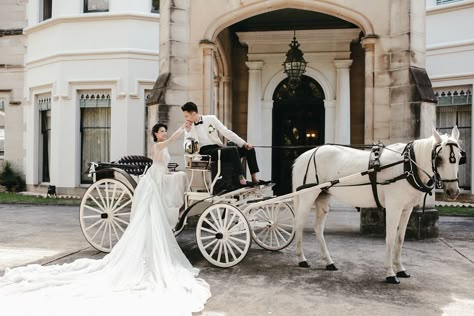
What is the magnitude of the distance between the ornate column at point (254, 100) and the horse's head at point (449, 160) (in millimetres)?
8481

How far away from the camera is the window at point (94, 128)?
616 inches

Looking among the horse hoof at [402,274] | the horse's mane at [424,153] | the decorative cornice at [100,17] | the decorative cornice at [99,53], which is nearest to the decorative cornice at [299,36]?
the decorative cornice at [99,53]

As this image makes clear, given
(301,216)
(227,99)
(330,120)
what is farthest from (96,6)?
(301,216)

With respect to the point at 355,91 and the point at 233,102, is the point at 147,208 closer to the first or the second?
the point at 233,102

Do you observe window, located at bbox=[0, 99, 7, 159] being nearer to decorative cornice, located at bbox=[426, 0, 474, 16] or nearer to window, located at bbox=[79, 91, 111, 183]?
window, located at bbox=[79, 91, 111, 183]

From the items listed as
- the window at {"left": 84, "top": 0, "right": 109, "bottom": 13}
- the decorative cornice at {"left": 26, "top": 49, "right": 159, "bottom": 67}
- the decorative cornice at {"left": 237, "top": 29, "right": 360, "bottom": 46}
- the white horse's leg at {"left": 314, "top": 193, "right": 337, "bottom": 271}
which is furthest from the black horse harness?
the window at {"left": 84, "top": 0, "right": 109, "bottom": 13}

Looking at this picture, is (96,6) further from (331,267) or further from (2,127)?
(331,267)

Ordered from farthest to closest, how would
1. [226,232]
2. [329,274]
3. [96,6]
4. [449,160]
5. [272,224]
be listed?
[96,6] < [272,224] < [226,232] < [329,274] < [449,160]

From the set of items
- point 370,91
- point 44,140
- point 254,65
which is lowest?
point 44,140

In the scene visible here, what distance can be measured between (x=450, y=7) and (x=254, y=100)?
6748mm

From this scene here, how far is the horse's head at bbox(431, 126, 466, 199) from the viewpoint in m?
4.98

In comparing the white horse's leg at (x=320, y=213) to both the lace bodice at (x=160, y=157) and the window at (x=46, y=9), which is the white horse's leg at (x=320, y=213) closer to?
the lace bodice at (x=160, y=157)

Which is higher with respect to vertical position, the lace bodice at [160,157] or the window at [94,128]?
the window at [94,128]

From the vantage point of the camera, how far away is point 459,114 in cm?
1423
